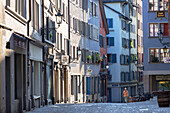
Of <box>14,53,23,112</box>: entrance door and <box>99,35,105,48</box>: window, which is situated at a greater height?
<box>99,35,105,48</box>: window

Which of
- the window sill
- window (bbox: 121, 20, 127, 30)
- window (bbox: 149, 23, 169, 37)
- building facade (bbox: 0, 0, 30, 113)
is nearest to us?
building facade (bbox: 0, 0, 30, 113)

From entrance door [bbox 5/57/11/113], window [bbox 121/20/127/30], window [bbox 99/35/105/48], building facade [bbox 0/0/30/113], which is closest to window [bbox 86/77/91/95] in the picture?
window [bbox 99/35/105/48]

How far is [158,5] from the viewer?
54.7 m

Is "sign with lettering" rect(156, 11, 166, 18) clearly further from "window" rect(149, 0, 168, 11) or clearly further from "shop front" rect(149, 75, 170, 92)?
"shop front" rect(149, 75, 170, 92)

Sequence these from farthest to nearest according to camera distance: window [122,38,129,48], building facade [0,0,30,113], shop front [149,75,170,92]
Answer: window [122,38,129,48], shop front [149,75,170,92], building facade [0,0,30,113]

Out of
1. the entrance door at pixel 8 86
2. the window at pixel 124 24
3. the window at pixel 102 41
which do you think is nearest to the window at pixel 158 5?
the window at pixel 102 41

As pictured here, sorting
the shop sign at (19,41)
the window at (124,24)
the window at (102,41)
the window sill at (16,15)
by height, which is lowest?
the shop sign at (19,41)

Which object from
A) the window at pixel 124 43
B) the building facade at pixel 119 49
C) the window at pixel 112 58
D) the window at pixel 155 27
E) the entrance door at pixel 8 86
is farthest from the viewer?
the window at pixel 124 43

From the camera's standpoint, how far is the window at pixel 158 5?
5434 centimetres

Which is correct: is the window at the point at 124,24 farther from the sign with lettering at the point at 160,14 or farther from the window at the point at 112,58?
the sign with lettering at the point at 160,14

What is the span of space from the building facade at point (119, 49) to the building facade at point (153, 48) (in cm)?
1752

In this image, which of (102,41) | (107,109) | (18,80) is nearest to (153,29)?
(102,41)

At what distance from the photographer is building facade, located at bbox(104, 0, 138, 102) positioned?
2869 inches

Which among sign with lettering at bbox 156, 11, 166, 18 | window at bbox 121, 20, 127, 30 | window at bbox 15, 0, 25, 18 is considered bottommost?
window at bbox 15, 0, 25, 18
